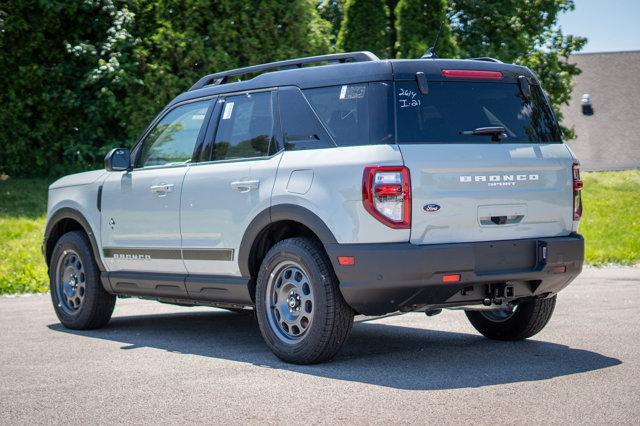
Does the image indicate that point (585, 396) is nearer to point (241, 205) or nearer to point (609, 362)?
point (609, 362)

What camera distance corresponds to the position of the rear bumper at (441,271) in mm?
6625

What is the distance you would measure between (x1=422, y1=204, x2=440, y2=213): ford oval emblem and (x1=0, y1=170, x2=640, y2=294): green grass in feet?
26.8

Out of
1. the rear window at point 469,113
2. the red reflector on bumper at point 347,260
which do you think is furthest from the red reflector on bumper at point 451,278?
the rear window at point 469,113

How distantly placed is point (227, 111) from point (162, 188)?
0.87 m

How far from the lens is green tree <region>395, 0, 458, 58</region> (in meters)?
25.0

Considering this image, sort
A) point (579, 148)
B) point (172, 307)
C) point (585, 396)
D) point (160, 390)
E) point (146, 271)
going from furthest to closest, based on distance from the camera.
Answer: point (579, 148), point (172, 307), point (146, 271), point (160, 390), point (585, 396)

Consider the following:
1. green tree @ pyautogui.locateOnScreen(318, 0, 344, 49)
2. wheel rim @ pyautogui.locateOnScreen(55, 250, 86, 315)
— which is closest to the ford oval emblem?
wheel rim @ pyautogui.locateOnScreen(55, 250, 86, 315)

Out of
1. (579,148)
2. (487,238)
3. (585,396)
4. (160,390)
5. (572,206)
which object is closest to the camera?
(585,396)

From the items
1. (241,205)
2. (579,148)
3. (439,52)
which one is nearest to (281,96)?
(241,205)

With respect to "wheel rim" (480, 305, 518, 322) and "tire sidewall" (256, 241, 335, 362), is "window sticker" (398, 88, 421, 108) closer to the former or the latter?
"tire sidewall" (256, 241, 335, 362)

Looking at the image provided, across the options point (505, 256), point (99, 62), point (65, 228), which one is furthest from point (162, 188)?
point (99, 62)

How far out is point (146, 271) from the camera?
28.7ft

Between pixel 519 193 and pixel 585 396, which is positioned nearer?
pixel 585 396

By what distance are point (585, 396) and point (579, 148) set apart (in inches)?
1401
